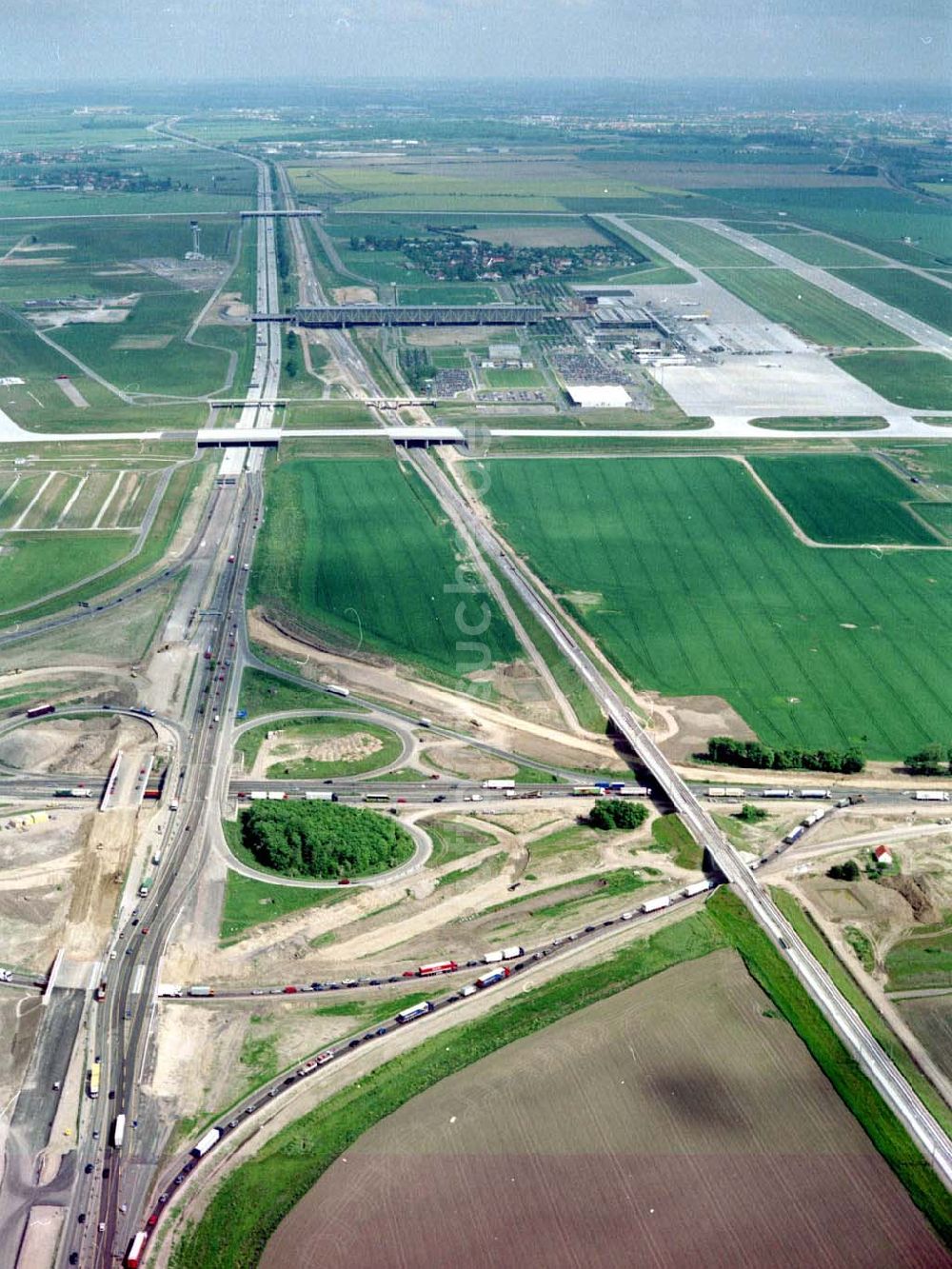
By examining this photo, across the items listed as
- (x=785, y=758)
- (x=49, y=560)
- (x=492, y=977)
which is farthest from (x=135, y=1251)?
(x=49, y=560)

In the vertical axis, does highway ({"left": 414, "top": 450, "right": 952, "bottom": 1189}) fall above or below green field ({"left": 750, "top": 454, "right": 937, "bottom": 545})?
below

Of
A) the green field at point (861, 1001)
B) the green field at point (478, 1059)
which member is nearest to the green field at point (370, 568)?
the green field at point (478, 1059)

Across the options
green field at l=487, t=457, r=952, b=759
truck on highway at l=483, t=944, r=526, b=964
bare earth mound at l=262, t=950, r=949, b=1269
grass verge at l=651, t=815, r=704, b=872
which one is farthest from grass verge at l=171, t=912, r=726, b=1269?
green field at l=487, t=457, r=952, b=759

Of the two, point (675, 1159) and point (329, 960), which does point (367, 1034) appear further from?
point (675, 1159)

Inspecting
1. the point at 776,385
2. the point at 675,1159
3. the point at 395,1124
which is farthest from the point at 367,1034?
the point at 776,385

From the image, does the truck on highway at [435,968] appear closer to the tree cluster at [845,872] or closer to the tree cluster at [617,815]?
the tree cluster at [617,815]

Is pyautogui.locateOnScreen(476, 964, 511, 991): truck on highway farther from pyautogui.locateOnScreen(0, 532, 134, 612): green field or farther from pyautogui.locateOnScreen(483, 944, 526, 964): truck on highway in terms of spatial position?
pyautogui.locateOnScreen(0, 532, 134, 612): green field

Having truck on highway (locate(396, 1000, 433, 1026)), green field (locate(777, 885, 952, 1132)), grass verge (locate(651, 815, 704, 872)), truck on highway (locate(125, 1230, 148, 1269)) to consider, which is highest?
grass verge (locate(651, 815, 704, 872))
